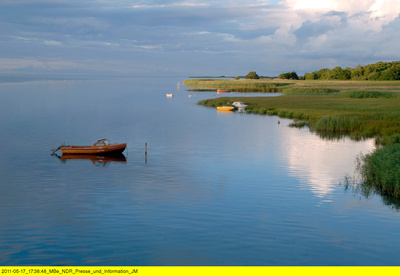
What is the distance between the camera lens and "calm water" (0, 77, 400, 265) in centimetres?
1975

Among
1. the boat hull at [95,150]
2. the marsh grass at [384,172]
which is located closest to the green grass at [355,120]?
the marsh grass at [384,172]

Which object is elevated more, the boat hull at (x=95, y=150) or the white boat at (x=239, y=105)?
the white boat at (x=239, y=105)

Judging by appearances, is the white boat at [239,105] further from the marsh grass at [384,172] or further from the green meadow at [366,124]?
the marsh grass at [384,172]

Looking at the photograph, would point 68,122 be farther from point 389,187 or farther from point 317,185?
point 389,187

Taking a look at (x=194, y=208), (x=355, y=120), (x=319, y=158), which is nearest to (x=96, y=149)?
(x=194, y=208)

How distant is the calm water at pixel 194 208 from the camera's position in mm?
19750

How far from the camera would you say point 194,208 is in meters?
26.7

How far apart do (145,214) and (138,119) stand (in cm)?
5956

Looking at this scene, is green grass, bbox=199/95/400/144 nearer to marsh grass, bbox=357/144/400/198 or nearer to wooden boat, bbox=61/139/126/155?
marsh grass, bbox=357/144/400/198

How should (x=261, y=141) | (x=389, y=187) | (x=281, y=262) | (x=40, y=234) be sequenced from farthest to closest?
(x=261, y=141), (x=389, y=187), (x=40, y=234), (x=281, y=262)

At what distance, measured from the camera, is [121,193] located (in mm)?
30422

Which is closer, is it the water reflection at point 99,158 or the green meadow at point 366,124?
the green meadow at point 366,124

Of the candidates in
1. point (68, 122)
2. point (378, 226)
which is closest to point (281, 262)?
point (378, 226)

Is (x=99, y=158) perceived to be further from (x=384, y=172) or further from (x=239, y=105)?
(x=239, y=105)
